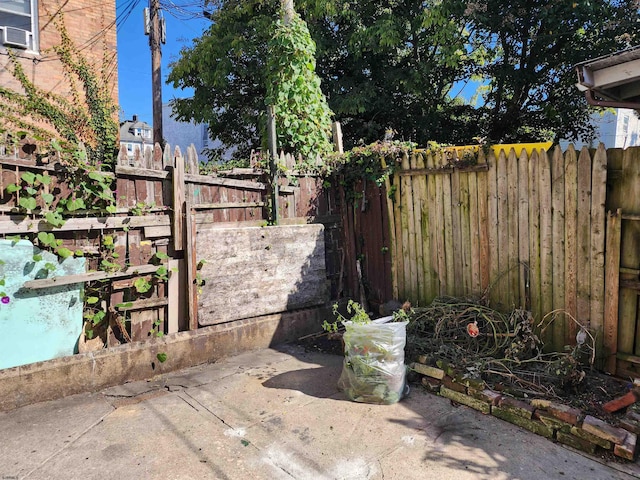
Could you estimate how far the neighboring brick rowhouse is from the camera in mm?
9266

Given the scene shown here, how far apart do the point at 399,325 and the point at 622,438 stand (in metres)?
1.72

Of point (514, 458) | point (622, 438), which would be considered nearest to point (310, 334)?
point (514, 458)

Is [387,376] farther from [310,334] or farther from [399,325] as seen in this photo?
[310,334]

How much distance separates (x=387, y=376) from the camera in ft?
12.1

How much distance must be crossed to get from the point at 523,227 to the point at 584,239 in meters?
0.57

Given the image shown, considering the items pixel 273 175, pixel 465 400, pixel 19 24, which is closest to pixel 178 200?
pixel 273 175

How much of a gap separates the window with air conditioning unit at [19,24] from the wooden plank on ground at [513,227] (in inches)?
404

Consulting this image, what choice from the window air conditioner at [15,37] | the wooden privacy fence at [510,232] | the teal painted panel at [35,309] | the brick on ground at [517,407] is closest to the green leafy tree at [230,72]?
the window air conditioner at [15,37]

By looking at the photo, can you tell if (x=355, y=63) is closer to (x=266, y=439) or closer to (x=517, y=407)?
(x=517, y=407)

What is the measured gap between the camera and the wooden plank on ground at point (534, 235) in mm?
4145

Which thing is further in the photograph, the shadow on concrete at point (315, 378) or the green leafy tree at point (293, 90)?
the green leafy tree at point (293, 90)

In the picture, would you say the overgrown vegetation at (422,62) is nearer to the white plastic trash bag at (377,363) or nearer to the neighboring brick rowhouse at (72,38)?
the neighboring brick rowhouse at (72,38)

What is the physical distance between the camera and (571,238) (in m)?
3.91

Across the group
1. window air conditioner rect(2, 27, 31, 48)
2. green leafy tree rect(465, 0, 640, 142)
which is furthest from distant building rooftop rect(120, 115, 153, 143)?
green leafy tree rect(465, 0, 640, 142)
